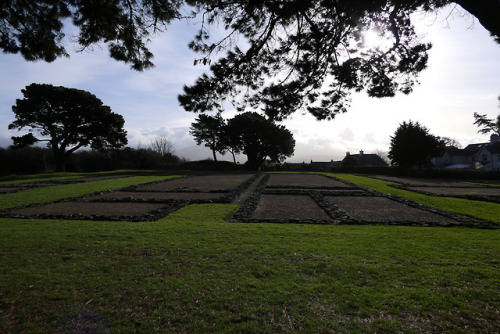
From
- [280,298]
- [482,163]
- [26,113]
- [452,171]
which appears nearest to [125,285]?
[280,298]

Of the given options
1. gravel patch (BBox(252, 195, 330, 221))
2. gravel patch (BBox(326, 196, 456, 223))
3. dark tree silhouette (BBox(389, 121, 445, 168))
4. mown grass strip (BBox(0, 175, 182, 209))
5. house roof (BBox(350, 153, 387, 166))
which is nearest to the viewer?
gravel patch (BBox(326, 196, 456, 223))

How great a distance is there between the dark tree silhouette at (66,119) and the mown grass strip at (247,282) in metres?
31.2

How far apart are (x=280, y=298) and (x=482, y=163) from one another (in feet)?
216

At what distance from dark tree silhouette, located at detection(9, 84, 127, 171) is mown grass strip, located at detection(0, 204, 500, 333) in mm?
31205

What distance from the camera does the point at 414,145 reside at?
38.3 m

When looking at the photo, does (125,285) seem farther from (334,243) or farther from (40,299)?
(334,243)

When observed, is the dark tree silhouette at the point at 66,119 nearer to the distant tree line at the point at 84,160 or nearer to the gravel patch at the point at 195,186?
the distant tree line at the point at 84,160

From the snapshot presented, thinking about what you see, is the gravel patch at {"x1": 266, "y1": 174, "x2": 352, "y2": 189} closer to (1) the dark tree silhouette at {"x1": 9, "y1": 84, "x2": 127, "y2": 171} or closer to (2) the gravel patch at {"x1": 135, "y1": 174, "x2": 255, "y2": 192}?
(2) the gravel patch at {"x1": 135, "y1": 174, "x2": 255, "y2": 192}

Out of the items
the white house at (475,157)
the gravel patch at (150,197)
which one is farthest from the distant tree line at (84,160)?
the white house at (475,157)

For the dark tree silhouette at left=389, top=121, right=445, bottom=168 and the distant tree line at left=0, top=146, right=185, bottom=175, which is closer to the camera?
the distant tree line at left=0, top=146, right=185, bottom=175

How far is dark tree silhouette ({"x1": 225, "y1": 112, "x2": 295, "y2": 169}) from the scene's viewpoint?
4569cm

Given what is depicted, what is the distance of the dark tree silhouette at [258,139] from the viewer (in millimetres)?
45688

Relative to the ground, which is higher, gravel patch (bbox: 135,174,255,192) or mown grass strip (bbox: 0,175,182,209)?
mown grass strip (bbox: 0,175,182,209)

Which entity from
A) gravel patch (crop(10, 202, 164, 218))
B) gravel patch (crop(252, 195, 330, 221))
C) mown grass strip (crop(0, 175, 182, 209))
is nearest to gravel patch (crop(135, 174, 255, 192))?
mown grass strip (crop(0, 175, 182, 209))
